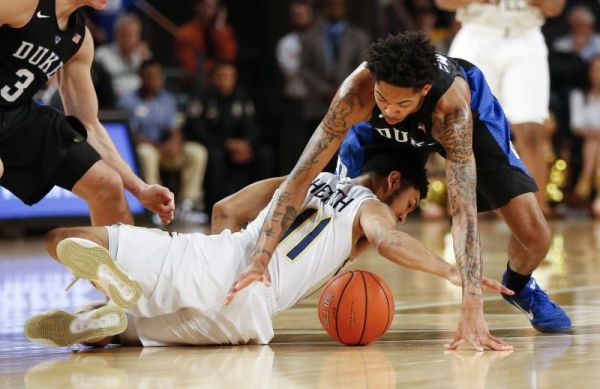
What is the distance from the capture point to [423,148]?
211 inches

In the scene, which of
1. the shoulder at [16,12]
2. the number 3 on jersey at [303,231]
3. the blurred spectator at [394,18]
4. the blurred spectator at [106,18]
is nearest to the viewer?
the number 3 on jersey at [303,231]

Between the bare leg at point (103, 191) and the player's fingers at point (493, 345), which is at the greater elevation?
the bare leg at point (103, 191)

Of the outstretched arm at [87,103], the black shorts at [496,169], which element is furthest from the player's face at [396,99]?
the outstretched arm at [87,103]

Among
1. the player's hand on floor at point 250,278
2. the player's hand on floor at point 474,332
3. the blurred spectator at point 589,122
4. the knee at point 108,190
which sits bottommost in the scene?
the blurred spectator at point 589,122

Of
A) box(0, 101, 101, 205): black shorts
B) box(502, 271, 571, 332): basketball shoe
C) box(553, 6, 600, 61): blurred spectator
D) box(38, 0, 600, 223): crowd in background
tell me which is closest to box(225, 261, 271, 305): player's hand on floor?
box(0, 101, 101, 205): black shorts

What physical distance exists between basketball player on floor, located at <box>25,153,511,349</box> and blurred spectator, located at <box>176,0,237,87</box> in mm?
9079

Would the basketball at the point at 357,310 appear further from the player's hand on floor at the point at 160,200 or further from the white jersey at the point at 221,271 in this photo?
the player's hand on floor at the point at 160,200

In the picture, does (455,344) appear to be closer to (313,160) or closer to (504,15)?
(313,160)

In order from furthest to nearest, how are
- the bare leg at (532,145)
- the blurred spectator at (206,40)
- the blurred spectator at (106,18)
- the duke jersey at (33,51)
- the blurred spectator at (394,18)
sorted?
the blurred spectator at (394,18) → the blurred spectator at (206,40) → the blurred spectator at (106,18) → the bare leg at (532,145) → the duke jersey at (33,51)

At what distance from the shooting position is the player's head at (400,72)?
4.60 m

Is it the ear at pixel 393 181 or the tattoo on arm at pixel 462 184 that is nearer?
the tattoo on arm at pixel 462 184

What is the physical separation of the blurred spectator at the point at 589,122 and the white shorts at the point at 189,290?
9562 mm

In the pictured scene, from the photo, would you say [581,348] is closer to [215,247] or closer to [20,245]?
[215,247]

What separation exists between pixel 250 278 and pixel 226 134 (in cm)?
902
